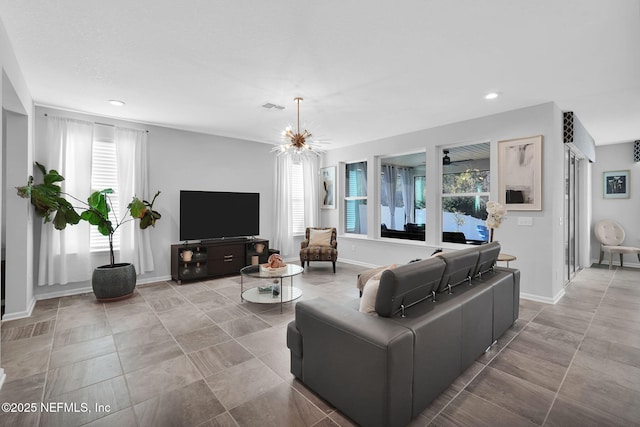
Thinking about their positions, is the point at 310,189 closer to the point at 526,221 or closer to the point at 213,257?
the point at 213,257

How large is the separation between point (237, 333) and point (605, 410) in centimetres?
288

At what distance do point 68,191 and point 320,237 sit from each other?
414 cm

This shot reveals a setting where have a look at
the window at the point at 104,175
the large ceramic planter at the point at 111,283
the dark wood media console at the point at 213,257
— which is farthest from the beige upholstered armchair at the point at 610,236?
the window at the point at 104,175

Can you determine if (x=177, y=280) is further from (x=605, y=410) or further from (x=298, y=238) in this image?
(x=605, y=410)

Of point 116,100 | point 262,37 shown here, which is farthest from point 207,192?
point 262,37

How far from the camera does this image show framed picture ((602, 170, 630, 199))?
19.9ft

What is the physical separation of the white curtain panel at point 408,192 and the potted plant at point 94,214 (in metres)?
4.75

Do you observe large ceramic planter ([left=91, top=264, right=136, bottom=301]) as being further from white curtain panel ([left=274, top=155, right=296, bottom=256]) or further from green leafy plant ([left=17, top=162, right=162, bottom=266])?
white curtain panel ([left=274, top=155, right=296, bottom=256])

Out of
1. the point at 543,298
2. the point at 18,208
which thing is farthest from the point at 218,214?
the point at 543,298

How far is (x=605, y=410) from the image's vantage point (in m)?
1.87

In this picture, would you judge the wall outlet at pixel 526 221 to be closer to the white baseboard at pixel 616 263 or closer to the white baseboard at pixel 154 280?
the white baseboard at pixel 616 263

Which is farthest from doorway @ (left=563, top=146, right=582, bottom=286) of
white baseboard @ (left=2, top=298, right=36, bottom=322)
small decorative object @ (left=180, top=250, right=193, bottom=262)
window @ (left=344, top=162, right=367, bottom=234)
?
white baseboard @ (left=2, top=298, right=36, bottom=322)

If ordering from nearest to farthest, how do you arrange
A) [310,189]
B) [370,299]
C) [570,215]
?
1. [370,299]
2. [570,215]
3. [310,189]

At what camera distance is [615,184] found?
20.2ft
